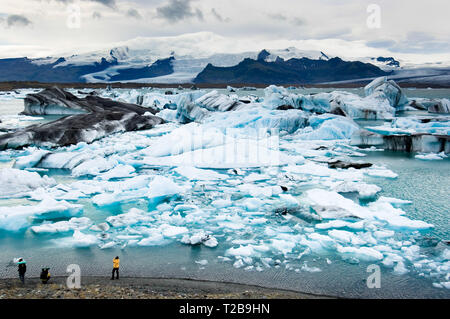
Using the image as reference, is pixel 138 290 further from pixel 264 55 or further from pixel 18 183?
pixel 264 55

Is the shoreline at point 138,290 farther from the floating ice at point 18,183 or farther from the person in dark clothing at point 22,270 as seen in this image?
the floating ice at point 18,183

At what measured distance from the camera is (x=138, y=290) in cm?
415

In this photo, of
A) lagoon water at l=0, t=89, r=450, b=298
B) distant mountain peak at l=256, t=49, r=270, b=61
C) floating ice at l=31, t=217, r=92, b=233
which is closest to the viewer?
lagoon water at l=0, t=89, r=450, b=298

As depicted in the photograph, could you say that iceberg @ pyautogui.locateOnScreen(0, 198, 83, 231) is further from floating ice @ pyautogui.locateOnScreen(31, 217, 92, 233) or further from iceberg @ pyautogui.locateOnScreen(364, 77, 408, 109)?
iceberg @ pyautogui.locateOnScreen(364, 77, 408, 109)

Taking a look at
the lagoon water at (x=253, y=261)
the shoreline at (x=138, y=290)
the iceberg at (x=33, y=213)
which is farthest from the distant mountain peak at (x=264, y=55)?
the shoreline at (x=138, y=290)

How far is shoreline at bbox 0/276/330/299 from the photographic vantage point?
3965 millimetres

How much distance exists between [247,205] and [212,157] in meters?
4.00

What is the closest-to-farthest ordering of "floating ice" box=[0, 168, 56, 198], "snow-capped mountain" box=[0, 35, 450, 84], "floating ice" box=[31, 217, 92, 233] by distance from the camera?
"floating ice" box=[31, 217, 92, 233] → "floating ice" box=[0, 168, 56, 198] → "snow-capped mountain" box=[0, 35, 450, 84]

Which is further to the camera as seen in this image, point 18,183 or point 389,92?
point 389,92

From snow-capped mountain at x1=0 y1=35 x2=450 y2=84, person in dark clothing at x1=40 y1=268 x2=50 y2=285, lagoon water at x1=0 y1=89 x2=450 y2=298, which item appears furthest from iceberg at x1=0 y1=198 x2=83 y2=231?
snow-capped mountain at x1=0 y1=35 x2=450 y2=84

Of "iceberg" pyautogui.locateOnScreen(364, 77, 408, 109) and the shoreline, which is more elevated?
"iceberg" pyautogui.locateOnScreen(364, 77, 408, 109)

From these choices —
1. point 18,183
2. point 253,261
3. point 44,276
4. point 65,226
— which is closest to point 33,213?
point 65,226

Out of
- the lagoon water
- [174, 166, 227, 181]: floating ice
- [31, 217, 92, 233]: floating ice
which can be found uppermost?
[174, 166, 227, 181]: floating ice
